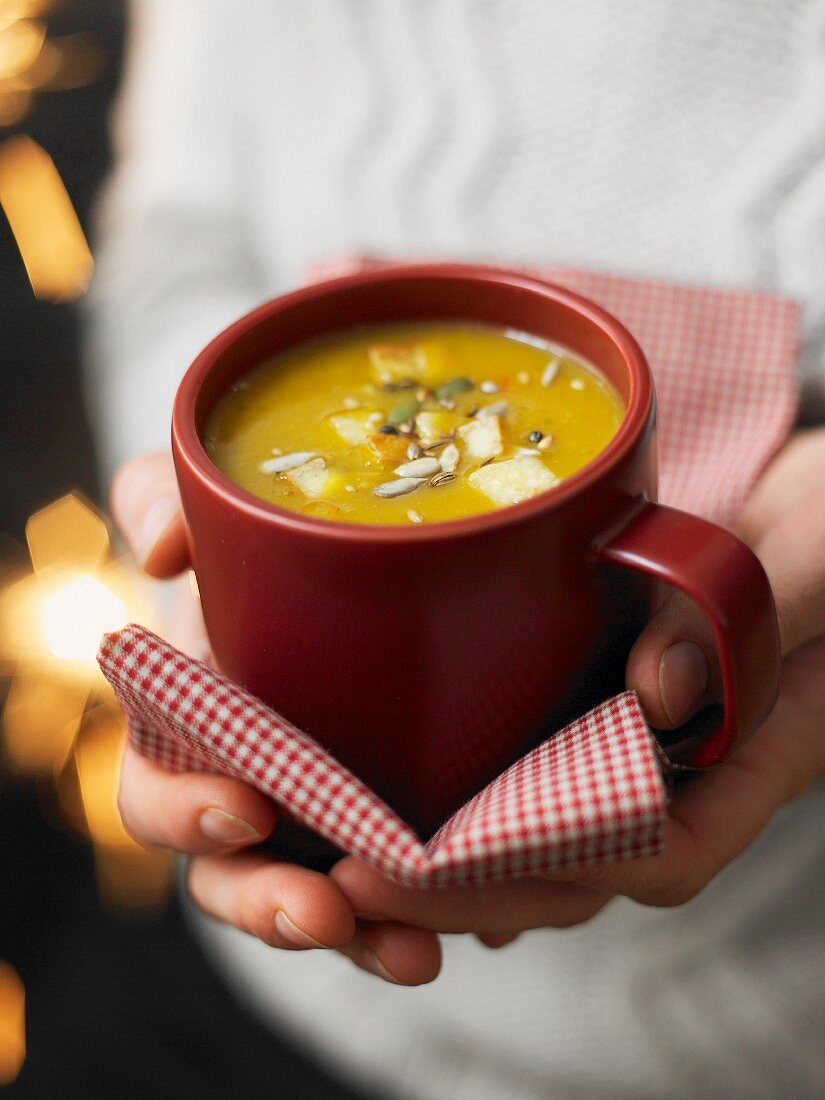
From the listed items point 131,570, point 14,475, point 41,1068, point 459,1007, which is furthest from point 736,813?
point 14,475

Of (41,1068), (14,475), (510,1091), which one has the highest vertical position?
(14,475)

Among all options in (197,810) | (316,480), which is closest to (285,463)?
(316,480)

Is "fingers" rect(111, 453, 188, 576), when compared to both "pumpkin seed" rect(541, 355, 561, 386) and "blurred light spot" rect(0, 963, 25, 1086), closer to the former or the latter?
"pumpkin seed" rect(541, 355, 561, 386)

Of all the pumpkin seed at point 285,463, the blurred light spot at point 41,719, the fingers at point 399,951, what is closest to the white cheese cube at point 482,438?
the pumpkin seed at point 285,463

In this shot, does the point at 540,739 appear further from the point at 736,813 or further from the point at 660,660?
the point at 736,813

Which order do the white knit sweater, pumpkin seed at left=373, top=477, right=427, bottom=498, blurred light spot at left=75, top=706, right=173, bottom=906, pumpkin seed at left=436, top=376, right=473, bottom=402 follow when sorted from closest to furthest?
1. pumpkin seed at left=373, top=477, right=427, bottom=498
2. pumpkin seed at left=436, top=376, right=473, bottom=402
3. the white knit sweater
4. blurred light spot at left=75, top=706, right=173, bottom=906

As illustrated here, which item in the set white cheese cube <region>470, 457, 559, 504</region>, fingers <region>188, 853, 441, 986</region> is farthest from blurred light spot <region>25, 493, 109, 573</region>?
white cheese cube <region>470, 457, 559, 504</region>
